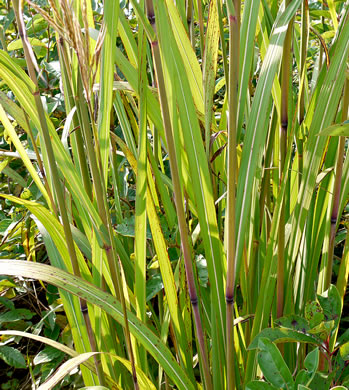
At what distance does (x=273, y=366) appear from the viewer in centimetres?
56

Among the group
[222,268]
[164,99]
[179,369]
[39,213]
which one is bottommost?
[179,369]

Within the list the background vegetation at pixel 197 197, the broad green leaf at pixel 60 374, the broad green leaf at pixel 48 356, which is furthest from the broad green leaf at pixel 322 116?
the broad green leaf at pixel 48 356

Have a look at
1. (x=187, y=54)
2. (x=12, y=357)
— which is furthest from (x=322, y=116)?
(x=12, y=357)

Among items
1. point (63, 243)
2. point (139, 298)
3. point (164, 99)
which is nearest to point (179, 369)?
point (139, 298)

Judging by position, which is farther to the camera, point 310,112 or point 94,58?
point 310,112

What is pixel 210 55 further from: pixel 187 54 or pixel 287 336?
pixel 287 336

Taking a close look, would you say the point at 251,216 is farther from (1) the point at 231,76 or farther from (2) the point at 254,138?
(1) the point at 231,76

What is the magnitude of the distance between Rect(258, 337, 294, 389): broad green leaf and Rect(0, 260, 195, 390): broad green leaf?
17cm

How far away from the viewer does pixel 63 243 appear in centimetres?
71

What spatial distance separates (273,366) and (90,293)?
0.25 m

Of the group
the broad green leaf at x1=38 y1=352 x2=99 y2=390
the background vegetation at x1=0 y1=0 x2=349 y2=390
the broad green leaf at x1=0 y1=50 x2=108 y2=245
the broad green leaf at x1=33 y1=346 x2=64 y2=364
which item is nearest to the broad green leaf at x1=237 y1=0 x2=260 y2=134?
the background vegetation at x1=0 y1=0 x2=349 y2=390

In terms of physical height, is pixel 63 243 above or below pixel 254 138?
below

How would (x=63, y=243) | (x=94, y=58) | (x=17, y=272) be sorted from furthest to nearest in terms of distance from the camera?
(x=63, y=243) < (x=17, y=272) < (x=94, y=58)

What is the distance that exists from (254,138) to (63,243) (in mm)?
322
